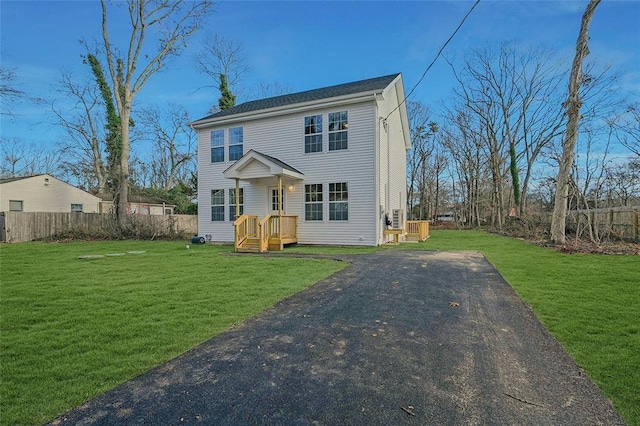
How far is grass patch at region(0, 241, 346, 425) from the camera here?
2354 mm

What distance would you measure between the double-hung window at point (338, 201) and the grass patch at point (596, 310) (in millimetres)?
5779

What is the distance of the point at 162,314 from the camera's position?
405 cm

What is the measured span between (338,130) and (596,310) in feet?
33.1

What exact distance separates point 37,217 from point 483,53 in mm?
32216

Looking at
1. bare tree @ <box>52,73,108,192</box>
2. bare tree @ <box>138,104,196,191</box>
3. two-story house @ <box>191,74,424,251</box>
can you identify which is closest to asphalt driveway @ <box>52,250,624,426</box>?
two-story house @ <box>191,74,424,251</box>

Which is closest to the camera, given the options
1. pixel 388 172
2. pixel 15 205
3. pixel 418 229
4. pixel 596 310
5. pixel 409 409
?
pixel 409 409

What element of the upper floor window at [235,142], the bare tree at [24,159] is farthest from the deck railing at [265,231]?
the bare tree at [24,159]

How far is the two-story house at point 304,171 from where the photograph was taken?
1197cm

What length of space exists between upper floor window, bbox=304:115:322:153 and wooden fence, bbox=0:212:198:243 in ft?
30.4

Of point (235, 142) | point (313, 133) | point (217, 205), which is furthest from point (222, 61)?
point (313, 133)

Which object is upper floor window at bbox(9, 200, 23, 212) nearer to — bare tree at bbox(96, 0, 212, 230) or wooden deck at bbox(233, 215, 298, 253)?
bare tree at bbox(96, 0, 212, 230)

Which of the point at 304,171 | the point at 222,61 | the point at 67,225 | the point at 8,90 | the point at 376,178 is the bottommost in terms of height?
the point at 67,225

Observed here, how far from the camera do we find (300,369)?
8.59ft

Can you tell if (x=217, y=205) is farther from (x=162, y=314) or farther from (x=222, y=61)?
(x=222, y=61)
